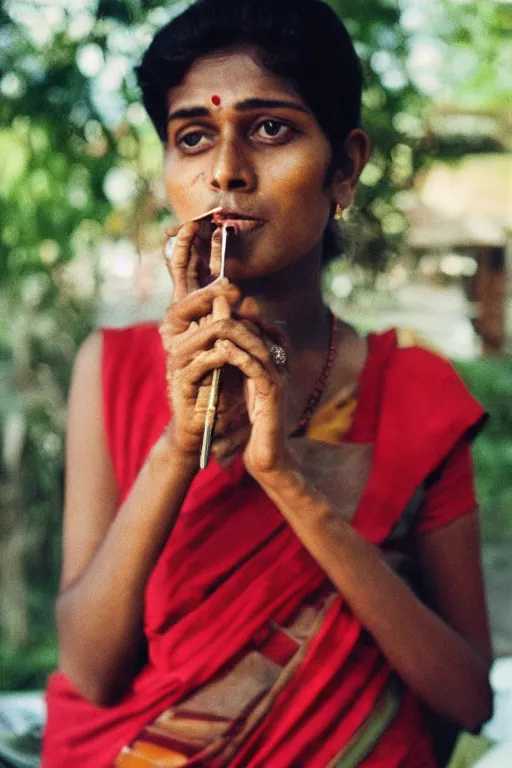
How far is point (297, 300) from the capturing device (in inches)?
69.2

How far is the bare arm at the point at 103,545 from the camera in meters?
1.50

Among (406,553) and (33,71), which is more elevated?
(33,71)

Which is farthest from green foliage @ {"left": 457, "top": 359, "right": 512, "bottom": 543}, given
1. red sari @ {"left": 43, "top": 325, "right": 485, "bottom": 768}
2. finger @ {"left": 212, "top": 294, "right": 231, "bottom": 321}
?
finger @ {"left": 212, "top": 294, "right": 231, "bottom": 321}

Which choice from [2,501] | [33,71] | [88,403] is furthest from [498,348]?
[88,403]

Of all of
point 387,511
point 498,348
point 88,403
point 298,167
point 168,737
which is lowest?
point 498,348

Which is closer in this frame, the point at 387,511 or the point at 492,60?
the point at 387,511

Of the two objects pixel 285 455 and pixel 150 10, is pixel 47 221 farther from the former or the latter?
pixel 285 455

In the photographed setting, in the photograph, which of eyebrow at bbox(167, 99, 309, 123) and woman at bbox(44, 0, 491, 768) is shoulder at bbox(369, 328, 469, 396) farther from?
eyebrow at bbox(167, 99, 309, 123)

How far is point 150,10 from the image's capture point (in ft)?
7.39

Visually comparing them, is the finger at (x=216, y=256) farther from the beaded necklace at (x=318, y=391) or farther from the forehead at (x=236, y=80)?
the beaded necklace at (x=318, y=391)

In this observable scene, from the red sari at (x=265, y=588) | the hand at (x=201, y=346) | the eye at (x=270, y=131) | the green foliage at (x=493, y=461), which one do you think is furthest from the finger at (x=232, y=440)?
the green foliage at (x=493, y=461)

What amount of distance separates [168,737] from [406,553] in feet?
1.94

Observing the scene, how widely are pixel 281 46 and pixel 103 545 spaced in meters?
0.96

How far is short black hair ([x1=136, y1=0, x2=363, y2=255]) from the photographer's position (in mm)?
1539
